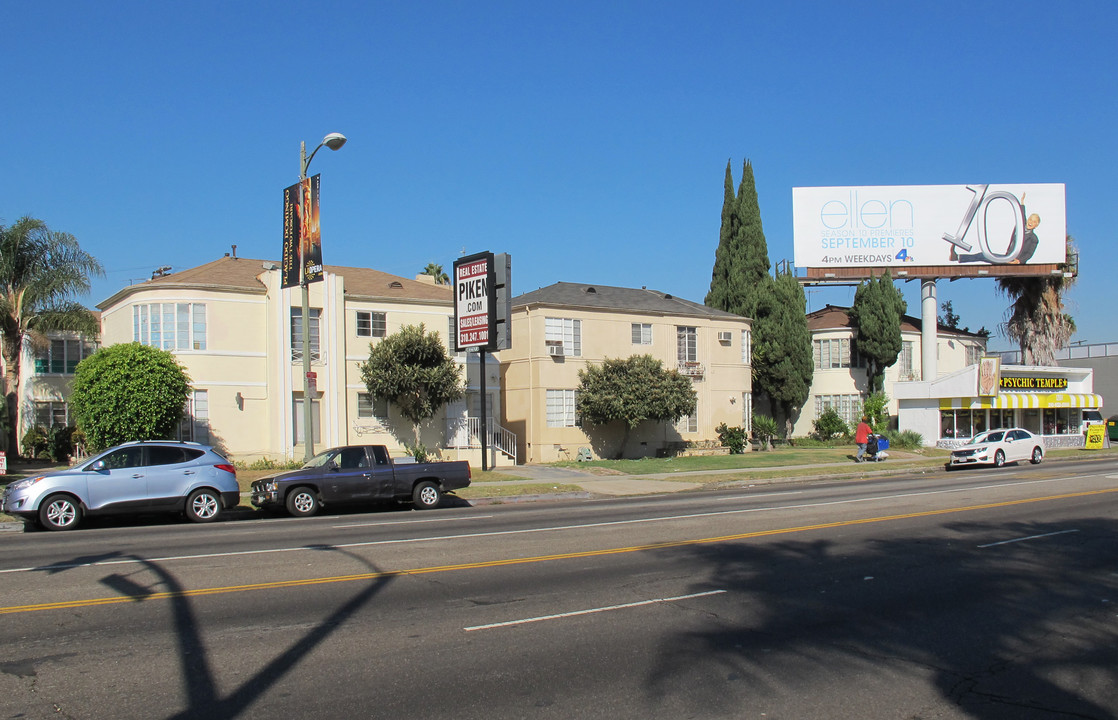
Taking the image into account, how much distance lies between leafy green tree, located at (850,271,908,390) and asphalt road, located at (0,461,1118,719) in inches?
1236

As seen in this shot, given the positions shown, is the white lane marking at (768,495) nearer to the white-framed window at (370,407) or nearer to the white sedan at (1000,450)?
the white sedan at (1000,450)

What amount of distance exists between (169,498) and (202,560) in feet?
19.1

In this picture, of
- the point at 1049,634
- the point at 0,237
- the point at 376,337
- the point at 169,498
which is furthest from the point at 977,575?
the point at 0,237

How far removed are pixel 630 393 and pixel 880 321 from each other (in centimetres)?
1742

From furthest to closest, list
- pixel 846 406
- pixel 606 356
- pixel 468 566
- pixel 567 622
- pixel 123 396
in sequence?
pixel 846 406 → pixel 606 356 → pixel 123 396 → pixel 468 566 → pixel 567 622

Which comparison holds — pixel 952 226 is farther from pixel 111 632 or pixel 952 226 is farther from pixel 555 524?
pixel 111 632

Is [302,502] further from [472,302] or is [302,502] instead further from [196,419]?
[196,419]

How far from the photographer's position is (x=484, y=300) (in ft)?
93.1

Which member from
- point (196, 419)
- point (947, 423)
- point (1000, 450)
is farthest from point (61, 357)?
point (947, 423)

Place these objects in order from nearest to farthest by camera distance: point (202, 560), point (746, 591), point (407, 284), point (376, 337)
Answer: point (746, 591) < point (202, 560) < point (376, 337) < point (407, 284)

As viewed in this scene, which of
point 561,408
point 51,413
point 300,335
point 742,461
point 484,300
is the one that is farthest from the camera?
point 51,413

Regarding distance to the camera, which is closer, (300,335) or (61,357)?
(300,335)

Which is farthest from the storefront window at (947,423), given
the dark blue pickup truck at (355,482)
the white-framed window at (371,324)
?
the dark blue pickup truck at (355,482)

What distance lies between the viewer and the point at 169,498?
1733 cm
